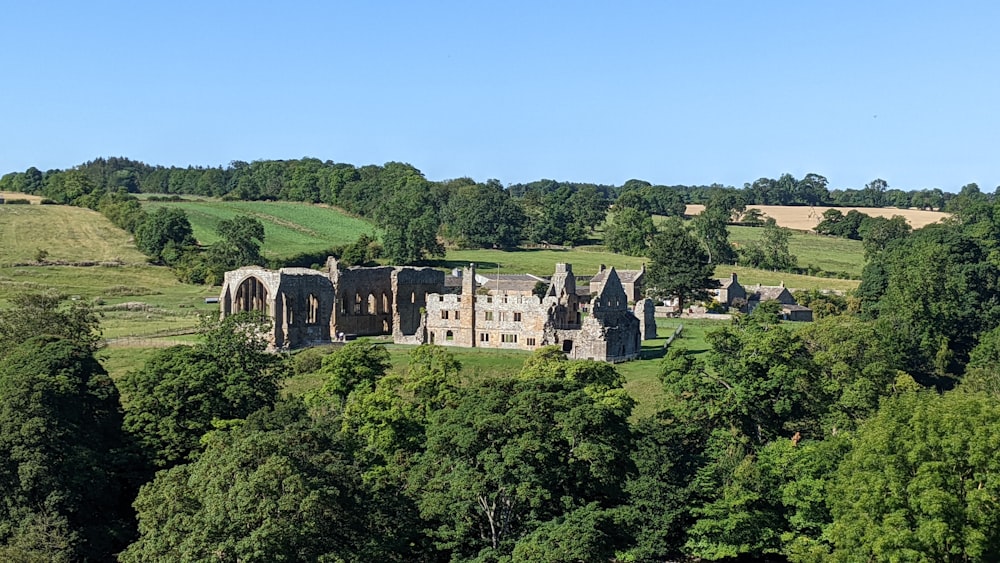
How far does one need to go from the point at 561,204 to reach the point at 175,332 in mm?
88331

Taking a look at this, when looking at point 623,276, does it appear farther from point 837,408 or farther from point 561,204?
point 561,204

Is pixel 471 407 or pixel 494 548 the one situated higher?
pixel 471 407

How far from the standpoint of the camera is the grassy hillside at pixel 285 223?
145 m

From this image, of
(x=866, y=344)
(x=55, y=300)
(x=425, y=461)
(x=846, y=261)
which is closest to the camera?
(x=425, y=461)

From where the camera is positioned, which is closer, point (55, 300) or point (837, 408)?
point (837, 408)

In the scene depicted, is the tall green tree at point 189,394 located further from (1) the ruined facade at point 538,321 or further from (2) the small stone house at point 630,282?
(2) the small stone house at point 630,282

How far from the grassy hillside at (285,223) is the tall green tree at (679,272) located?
4834cm

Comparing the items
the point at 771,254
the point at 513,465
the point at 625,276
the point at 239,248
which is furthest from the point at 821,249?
the point at 513,465

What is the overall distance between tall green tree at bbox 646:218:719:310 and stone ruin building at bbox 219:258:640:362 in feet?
52.1

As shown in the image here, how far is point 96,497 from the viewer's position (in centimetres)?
4772

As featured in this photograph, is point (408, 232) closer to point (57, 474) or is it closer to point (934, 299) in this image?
point (934, 299)

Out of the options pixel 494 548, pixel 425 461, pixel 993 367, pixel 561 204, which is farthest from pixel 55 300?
pixel 561 204

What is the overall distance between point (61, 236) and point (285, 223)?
33392mm

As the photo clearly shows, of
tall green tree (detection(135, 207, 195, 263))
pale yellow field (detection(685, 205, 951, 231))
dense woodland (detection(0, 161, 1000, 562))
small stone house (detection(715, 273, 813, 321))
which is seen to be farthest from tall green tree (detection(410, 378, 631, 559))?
pale yellow field (detection(685, 205, 951, 231))
